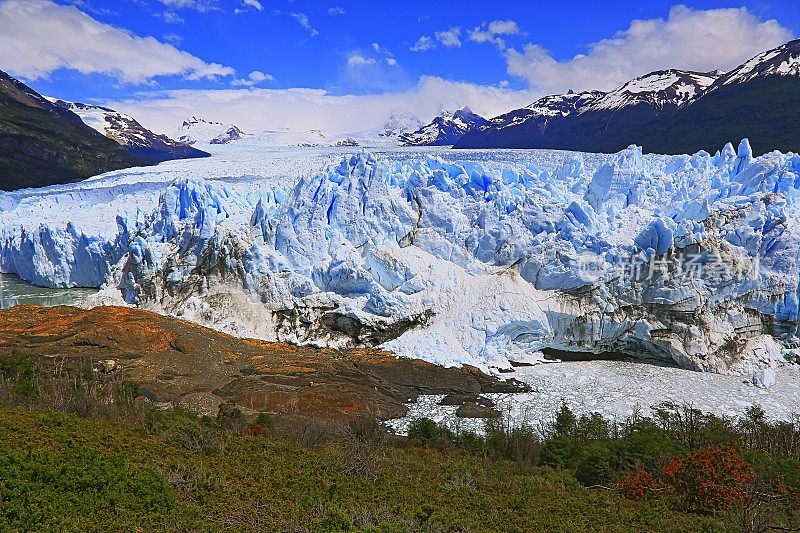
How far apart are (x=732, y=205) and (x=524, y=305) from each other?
8.98 meters

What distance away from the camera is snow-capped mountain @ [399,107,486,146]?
114619 millimetres

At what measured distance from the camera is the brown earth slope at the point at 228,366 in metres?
16.5

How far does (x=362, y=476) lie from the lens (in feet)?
31.0

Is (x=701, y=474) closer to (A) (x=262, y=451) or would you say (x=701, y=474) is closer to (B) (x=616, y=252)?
(A) (x=262, y=451)

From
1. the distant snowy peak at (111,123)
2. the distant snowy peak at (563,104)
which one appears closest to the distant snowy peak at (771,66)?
the distant snowy peak at (563,104)

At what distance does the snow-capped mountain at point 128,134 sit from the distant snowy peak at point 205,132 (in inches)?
826

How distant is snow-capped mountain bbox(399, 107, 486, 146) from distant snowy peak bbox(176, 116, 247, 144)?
38.4 m

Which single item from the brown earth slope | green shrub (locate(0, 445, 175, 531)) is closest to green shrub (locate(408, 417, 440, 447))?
the brown earth slope

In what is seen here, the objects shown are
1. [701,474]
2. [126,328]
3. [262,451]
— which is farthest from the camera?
[126,328]

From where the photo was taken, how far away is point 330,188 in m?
24.1

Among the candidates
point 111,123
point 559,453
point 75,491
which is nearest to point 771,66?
point 559,453

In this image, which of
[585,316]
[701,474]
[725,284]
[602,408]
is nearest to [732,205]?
[725,284]

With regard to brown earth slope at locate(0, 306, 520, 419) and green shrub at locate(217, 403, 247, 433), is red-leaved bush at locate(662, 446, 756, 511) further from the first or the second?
green shrub at locate(217, 403, 247, 433)

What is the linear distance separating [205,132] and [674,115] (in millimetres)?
101787
